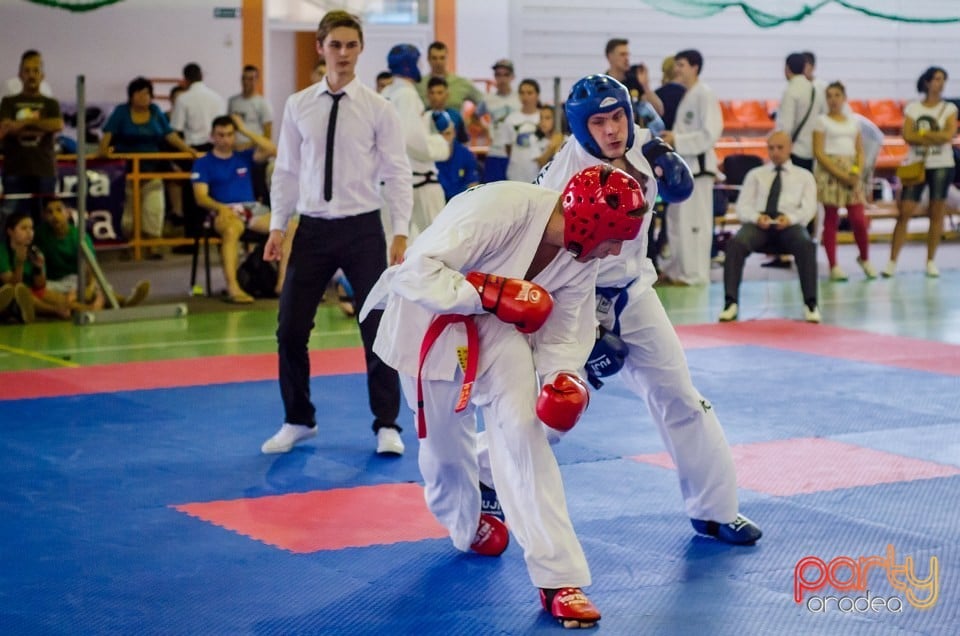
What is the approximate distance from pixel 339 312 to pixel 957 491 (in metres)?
6.78

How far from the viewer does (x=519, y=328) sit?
13.6 feet

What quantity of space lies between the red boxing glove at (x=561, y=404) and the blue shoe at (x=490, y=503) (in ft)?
3.27

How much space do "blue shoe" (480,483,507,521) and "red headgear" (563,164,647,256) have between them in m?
1.29

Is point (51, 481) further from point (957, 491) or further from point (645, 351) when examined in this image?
point (957, 491)

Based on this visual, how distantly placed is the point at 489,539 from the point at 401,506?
798 mm

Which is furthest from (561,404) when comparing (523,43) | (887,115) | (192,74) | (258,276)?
(887,115)

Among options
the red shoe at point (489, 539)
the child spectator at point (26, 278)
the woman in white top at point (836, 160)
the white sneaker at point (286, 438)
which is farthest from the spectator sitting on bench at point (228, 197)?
the red shoe at point (489, 539)

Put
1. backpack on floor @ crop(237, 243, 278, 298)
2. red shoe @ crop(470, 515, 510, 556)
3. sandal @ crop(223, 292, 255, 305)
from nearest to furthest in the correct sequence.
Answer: red shoe @ crop(470, 515, 510, 556), sandal @ crop(223, 292, 255, 305), backpack on floor @ crop(237, 243, 278, 298)

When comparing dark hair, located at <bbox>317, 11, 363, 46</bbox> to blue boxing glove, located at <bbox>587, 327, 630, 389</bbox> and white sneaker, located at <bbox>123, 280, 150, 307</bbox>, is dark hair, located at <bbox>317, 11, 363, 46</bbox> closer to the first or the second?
blue boxing glove, located at <bbox>587, 327, 630, 389</bbox>

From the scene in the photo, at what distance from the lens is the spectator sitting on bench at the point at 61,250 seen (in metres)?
11.2

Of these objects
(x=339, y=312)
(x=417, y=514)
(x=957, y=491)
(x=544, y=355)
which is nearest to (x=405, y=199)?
(x=417, y=514)

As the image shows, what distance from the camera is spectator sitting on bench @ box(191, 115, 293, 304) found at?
12.1 metres

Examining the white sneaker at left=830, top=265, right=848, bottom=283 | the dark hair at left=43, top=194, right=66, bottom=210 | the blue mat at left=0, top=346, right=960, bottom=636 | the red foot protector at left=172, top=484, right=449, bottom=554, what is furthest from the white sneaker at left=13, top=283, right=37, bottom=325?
the white sneaker at left=830, top=265, right=848, bottom=283

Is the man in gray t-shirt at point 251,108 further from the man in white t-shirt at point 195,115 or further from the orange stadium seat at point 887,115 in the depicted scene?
the orange stadium seat at point 887,115
